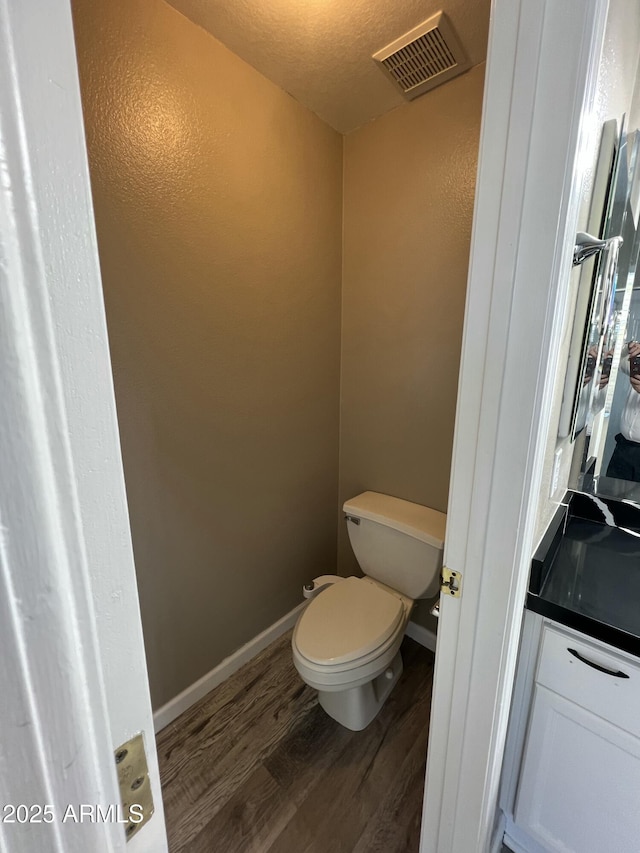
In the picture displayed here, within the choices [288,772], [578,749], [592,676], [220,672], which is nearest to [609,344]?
[592,676]

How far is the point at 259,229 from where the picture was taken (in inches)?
57.2

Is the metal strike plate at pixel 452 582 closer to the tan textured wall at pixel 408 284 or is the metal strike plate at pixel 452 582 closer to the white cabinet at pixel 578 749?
the white cabinet at pixel 578 749

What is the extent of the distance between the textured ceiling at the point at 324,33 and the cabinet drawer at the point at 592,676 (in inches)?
69.2

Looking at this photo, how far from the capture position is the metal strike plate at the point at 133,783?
333mm

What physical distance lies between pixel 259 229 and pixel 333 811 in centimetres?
206

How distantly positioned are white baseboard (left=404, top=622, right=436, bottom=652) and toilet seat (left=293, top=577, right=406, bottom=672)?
1.39ft

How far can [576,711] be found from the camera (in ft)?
2.76

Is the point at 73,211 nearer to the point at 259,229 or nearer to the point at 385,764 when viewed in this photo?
the point at 259,229

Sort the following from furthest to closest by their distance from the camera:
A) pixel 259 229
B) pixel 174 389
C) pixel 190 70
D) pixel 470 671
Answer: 1. pixel 259 229
2. pixel 174 389
3. pixel 190 70
4. pixel 470 671

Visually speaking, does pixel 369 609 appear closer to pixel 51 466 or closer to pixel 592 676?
pixel 592 676

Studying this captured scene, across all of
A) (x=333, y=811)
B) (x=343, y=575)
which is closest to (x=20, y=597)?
(x=333, y=811)

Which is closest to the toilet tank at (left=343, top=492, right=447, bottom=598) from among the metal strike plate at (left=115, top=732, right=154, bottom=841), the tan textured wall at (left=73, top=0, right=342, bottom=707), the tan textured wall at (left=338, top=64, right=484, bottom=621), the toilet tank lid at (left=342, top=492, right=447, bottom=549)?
the toilet tank lid at (left=342, top=492, right=447, bottom=549)

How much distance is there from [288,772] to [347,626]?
51 centimetres

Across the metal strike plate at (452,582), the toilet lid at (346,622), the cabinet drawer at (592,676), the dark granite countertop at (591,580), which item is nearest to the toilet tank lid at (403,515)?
the toilet lid at (346,622)
